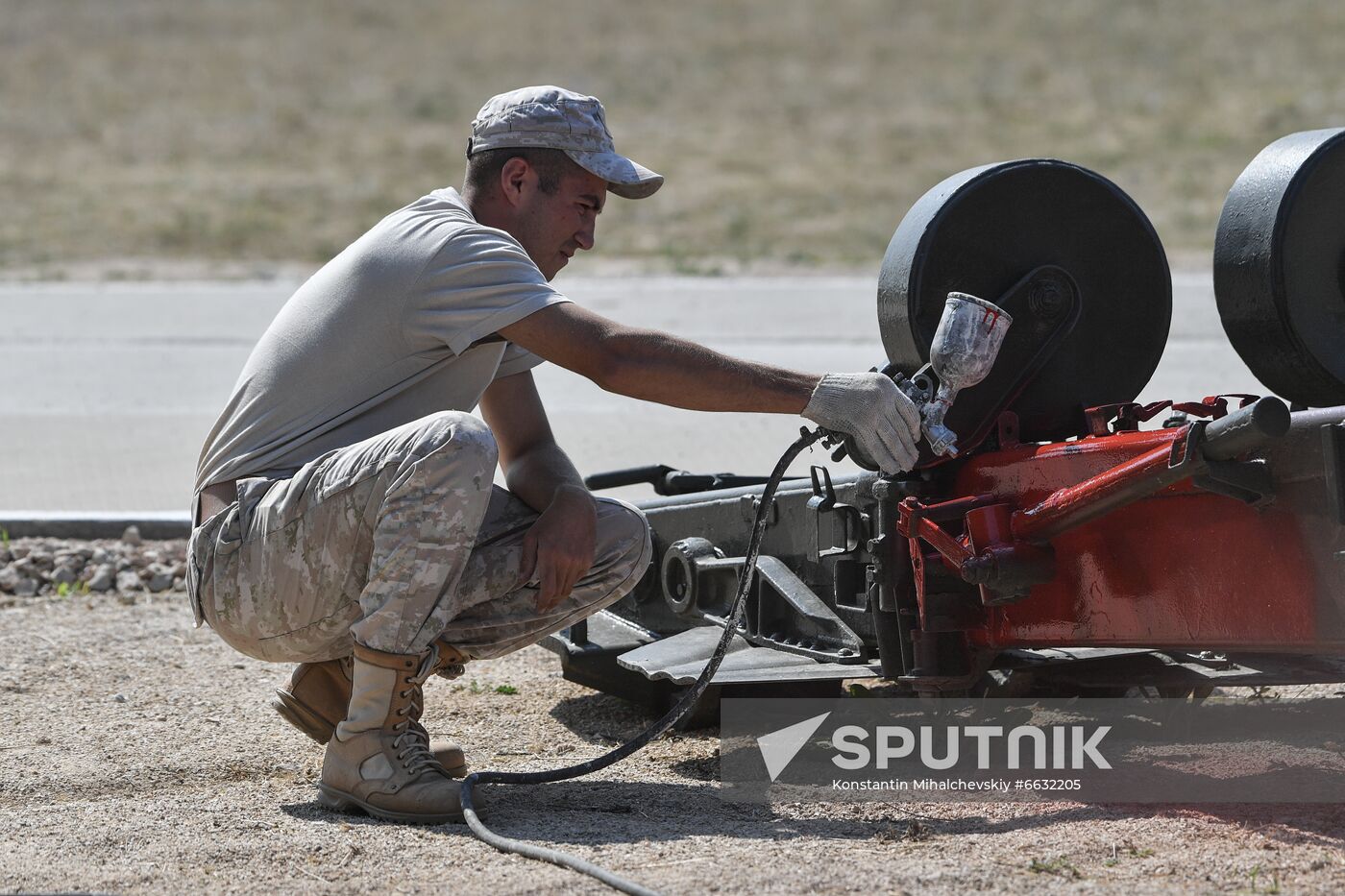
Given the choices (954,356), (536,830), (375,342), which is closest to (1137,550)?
(954,356)

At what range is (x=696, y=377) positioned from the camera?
3.25 meters

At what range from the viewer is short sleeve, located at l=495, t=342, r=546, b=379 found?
3973mm

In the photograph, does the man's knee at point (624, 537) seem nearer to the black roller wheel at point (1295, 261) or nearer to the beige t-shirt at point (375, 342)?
the beige t-shirt at point (375, 342)

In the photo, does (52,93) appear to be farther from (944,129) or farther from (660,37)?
(944,129)

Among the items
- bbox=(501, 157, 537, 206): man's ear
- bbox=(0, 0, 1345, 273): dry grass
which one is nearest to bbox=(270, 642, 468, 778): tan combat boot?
bbox=(501, 157, 537, 206): man's ear

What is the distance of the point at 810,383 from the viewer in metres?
3.24

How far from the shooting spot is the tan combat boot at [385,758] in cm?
330

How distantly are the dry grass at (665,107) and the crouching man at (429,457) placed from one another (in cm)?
1334

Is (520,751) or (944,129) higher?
(944,129)

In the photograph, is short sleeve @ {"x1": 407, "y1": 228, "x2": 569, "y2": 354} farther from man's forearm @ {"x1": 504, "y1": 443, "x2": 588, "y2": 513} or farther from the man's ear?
man's forearm @ {"x1": 504, "y1": 443, "x2": 588, "y2": 513}

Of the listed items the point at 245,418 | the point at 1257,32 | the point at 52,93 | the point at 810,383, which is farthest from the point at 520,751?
the point at 1257,32

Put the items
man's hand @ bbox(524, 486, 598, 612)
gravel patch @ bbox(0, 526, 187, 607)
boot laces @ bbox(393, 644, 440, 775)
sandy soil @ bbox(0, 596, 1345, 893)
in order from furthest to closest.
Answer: gravel patch @ bbox(0, 526, 187, 607), man's hand @ bbox(524, 486, 598, 612), boot laces @ bbox(393, 644, 440, 775), sandy soil @ bbox(0, 596, 1345, 893)

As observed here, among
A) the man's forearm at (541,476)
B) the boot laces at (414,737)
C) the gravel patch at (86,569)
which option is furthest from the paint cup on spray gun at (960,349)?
the gravel patch at (86,569)

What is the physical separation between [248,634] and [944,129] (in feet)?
79.8
